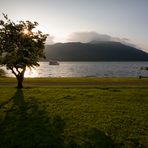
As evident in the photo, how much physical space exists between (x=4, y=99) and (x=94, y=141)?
13.5 metres

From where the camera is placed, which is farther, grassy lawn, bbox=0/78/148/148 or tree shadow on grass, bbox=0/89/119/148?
grassy lawn, bbox=0/78/148/148

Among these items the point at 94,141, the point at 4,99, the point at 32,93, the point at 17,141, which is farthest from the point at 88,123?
the point at 32,93

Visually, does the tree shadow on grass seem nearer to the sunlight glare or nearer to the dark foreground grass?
the dark foreground grass

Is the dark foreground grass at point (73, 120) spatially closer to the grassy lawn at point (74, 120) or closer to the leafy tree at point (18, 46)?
the grassy lawn at point (74, 120)

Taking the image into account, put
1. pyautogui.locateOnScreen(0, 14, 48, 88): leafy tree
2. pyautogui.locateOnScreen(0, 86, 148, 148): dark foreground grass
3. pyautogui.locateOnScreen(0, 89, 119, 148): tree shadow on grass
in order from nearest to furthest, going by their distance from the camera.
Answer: pyautogui.locateOnScreen(0, 89, 119, 148): tree shadow on grass → pyautogui.locateOnScreen(0, 86, 148, 148): dark foreground grass → pyautogui.locateOnScreen(0, 14, 48, 88): leafy tree

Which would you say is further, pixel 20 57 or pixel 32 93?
pixel 20 57

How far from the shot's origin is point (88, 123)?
61.0ft

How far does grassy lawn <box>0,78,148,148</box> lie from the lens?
50.9ft

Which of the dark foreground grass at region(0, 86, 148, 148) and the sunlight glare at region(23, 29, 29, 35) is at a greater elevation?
the sunlight glare at region(23, 29, 29, 35)

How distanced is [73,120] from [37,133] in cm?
315

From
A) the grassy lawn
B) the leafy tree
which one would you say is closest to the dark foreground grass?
the grassy lawn

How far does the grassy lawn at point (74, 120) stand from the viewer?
1552 cm

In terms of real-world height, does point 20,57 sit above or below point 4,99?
above

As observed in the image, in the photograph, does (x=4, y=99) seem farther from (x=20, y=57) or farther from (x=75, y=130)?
(x=75, y=130)
